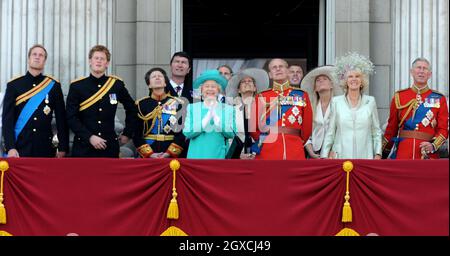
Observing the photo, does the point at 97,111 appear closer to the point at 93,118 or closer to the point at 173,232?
the point at 93,118

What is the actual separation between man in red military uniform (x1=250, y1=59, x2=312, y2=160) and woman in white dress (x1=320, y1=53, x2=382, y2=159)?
0.89 feet

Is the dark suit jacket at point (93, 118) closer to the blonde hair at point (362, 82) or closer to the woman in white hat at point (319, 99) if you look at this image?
the woman in white hat at point (319, 99)

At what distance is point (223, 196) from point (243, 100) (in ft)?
5.30

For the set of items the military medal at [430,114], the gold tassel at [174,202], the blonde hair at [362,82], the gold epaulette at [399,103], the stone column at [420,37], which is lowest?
the gold tassel at [174,202]

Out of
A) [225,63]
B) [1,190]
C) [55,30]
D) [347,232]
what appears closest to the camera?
[347,232]

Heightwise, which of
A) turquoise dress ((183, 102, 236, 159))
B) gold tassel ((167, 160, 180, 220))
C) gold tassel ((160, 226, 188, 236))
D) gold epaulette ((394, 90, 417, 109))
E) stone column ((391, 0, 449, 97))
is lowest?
gold tassel ((160, 226, 188, 236))

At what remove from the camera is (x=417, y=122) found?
488 inches

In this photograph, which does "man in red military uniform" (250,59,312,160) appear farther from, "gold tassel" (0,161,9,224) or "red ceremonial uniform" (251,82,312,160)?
"gold tassel" (0,161,9,224)

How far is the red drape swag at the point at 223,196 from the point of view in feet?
35.9

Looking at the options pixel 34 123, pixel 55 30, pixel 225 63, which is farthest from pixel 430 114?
pixel 225 63

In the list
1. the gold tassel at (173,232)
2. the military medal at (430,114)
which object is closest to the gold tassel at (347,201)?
the gold tassel at (173,232)

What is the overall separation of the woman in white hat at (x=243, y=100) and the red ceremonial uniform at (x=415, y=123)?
1487mm

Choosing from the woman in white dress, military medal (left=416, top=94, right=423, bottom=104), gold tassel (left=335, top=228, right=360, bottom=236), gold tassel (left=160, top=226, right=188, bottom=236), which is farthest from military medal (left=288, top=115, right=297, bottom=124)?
gold tassel (left=160, top=226, right=188, bottom=236)

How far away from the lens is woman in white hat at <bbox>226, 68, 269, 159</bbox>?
1176 centimetres
